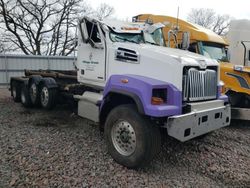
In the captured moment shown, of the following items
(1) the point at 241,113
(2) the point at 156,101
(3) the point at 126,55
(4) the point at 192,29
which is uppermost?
(4) the point at 192,29

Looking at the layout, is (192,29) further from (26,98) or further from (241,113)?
(26,98)

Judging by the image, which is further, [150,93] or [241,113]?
[241,113]

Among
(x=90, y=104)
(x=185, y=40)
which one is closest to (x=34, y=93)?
(x=90, y=104)

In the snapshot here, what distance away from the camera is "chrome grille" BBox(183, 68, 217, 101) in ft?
13.5

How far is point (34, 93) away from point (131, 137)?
4.99m

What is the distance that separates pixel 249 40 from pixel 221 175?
6.49 meters

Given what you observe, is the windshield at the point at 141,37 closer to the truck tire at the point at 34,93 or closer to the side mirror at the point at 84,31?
the side mirror at the point at 84,31

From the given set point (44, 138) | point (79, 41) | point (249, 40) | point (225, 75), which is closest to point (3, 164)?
point (44, 138)

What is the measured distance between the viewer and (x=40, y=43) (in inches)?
1155

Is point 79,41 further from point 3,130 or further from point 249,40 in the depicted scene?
point 249,40

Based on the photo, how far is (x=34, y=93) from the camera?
817cm

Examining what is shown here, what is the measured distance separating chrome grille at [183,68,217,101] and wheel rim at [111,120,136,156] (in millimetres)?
979

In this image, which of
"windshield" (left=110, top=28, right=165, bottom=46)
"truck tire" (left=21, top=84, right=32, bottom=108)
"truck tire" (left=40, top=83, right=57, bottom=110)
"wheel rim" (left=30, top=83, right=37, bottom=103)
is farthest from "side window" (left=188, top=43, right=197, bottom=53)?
"truck tire" (left=21, top=84, right=32, bottom=108)

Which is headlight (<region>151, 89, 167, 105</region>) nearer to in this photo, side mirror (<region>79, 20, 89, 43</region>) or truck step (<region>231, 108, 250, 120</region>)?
side mirror (<region>79, 20, 89, 43</region>)
